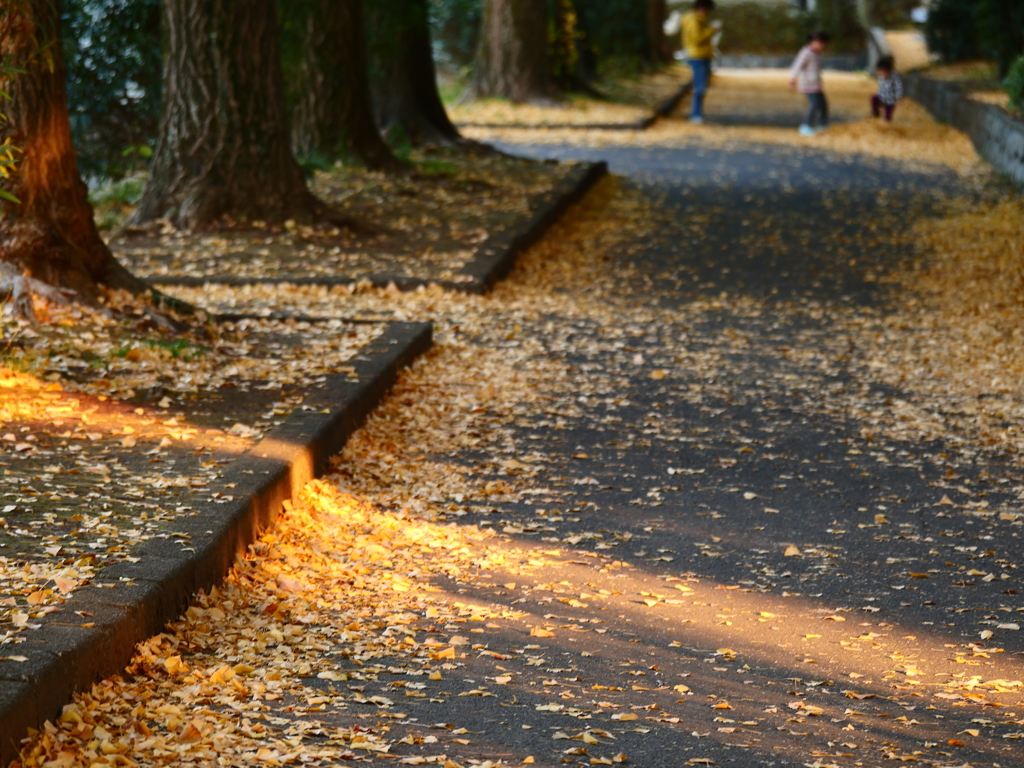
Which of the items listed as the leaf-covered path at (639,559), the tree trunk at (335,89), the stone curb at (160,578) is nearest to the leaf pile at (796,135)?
the tree trunk at (335,89)

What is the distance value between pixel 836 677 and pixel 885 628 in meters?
0.45

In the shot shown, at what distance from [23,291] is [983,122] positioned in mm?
13968

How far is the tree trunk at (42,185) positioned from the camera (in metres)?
5.73

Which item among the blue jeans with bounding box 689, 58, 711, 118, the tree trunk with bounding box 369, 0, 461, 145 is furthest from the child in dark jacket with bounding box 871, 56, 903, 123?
the tree trunk with bounding box 369, 0, 461, 145

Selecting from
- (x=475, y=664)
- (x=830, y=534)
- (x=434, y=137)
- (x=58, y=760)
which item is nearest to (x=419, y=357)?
(x=830, y=534)

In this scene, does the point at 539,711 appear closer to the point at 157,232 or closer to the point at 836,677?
the point at 836,677

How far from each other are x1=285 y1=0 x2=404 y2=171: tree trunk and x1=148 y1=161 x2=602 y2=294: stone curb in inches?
66.3

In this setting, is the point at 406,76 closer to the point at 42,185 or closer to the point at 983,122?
the point at 983,122

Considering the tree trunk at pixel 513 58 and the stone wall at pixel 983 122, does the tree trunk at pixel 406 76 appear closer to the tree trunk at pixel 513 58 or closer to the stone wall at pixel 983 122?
the tree trunk at pixel 513 58

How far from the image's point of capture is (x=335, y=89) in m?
11.3

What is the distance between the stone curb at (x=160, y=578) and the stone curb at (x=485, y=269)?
2.66 metres

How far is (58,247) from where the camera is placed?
6016 millimetres

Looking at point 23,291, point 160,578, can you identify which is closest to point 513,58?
point 23,291

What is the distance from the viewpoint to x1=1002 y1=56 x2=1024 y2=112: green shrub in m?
15.5
